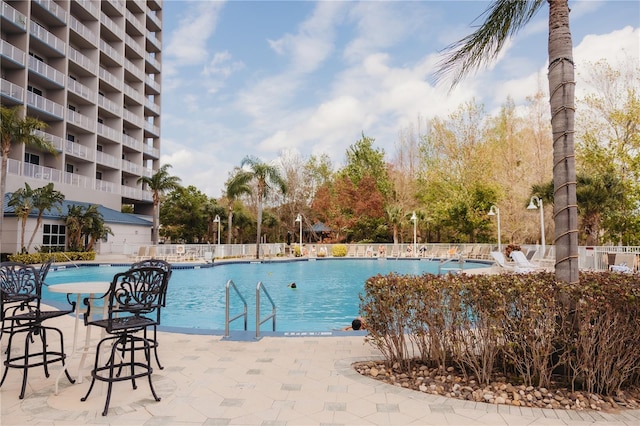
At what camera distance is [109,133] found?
94.3 feet

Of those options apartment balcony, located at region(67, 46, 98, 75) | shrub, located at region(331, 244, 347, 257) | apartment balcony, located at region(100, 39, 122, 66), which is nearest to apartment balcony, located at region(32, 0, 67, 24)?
apartment balcony, located at region(67, 46, 98, 75)

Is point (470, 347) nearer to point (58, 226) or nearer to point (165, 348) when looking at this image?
point (165, 348)

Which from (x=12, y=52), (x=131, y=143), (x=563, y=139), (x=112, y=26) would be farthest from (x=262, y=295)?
(x=112, y=26)

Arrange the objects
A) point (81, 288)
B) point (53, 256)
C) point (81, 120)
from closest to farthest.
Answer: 1. point (81, 288)
2. point (53, 256)
3. point (81, 120)

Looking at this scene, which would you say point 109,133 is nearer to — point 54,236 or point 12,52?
point 12,52

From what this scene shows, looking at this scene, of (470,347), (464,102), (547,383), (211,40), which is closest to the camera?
(547,383)

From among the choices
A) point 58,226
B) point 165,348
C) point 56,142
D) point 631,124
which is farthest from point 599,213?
point 56,142

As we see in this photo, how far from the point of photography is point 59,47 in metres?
24.3

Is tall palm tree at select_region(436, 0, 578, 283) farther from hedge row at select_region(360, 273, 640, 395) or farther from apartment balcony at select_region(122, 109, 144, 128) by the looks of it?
apartment balcony at select_region(122, 109, 144, 128)

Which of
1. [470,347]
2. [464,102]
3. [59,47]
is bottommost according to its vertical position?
[470,347]

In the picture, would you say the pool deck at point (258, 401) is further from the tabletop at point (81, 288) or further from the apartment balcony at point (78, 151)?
the apartment balcony at point (78, 151)

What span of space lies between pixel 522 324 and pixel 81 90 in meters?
30.2

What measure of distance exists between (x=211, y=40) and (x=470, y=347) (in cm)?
1532

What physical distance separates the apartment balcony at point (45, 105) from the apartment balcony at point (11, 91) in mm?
685
